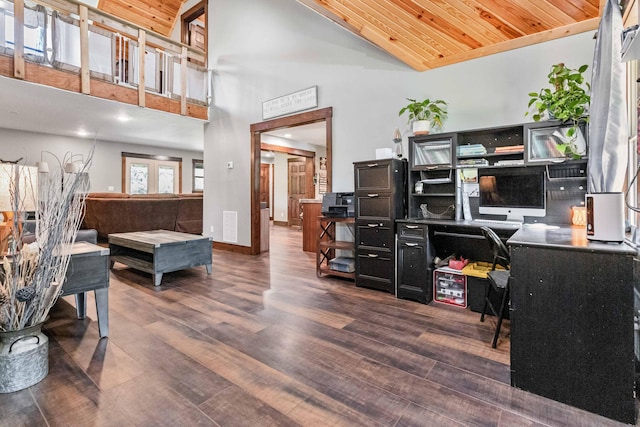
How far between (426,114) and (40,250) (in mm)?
3275

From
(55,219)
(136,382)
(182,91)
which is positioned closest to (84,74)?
(182,91)

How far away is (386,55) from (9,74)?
14.7ft

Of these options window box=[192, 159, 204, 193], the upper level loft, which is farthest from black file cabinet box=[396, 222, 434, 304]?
window box=[192, 159, 204, 193]

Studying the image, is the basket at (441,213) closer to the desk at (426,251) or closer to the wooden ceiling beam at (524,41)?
the desk at (426,251)

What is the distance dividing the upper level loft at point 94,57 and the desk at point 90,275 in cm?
322

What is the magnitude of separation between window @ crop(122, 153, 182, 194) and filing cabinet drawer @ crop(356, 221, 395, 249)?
7743 millimetres

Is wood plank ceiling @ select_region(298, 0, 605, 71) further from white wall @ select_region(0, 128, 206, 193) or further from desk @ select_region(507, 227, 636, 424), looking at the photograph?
white wall @ select_region(0, 128, 206, 193)

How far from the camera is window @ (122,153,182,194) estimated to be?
28.5 feet

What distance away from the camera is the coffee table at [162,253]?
3.53 metres

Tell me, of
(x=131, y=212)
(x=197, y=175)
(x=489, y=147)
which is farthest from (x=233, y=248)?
(x=197, y=175)

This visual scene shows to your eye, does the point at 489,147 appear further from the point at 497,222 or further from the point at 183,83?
the point at 183,83

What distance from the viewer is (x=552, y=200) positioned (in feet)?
9.00

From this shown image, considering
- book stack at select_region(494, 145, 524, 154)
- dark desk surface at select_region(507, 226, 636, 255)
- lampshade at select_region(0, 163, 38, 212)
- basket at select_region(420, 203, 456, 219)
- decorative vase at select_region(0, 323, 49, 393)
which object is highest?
book stack at select_region(494, 145, 524, 154)

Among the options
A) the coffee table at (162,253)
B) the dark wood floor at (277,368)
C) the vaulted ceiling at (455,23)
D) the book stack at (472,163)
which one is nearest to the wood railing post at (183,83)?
the coffee table at (162,253)
